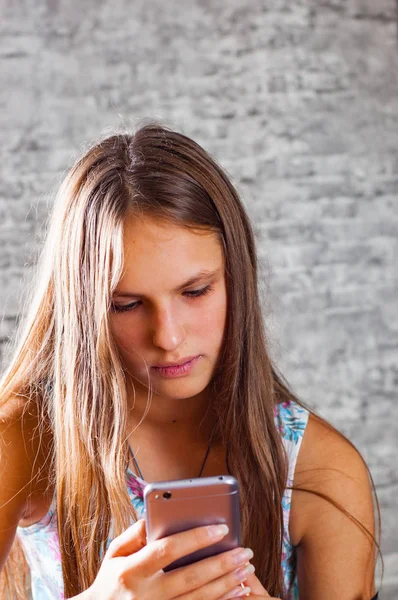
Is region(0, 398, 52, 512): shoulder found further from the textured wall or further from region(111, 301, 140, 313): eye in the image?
the textured wall

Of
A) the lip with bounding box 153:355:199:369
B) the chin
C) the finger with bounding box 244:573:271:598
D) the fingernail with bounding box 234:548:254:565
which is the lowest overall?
the finger with bounding box 244:573:271:598

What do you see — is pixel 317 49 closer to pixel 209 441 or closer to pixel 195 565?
pixel 209 441

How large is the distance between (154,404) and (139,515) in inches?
7.6

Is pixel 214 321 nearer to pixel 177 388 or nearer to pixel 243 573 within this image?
pixel 177 388

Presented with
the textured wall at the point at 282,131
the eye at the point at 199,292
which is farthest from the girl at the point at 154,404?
the textured wall at the point at 282,131

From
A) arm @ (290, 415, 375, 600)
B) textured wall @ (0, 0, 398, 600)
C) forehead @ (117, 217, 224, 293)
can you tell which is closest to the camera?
forehead @ (117, 217, 224, 293)

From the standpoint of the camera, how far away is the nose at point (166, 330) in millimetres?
1075

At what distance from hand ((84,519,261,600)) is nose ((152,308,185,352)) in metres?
0.27

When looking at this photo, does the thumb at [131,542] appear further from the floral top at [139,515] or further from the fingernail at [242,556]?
the floral top at [139,515]

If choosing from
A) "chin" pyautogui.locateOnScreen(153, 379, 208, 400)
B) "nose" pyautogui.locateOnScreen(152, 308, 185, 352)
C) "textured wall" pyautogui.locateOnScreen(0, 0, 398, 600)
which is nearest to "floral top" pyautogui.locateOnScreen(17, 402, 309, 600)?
"chin" pyautogui.locateOnScreen(153, 379, 208, 400)

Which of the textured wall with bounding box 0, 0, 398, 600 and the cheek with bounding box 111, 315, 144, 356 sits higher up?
the textured wall with bounding box 0, 0, 398, 600

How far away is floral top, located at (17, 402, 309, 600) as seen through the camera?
1297mm

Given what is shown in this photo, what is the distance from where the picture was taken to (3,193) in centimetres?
216

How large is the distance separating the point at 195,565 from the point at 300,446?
0.44m
